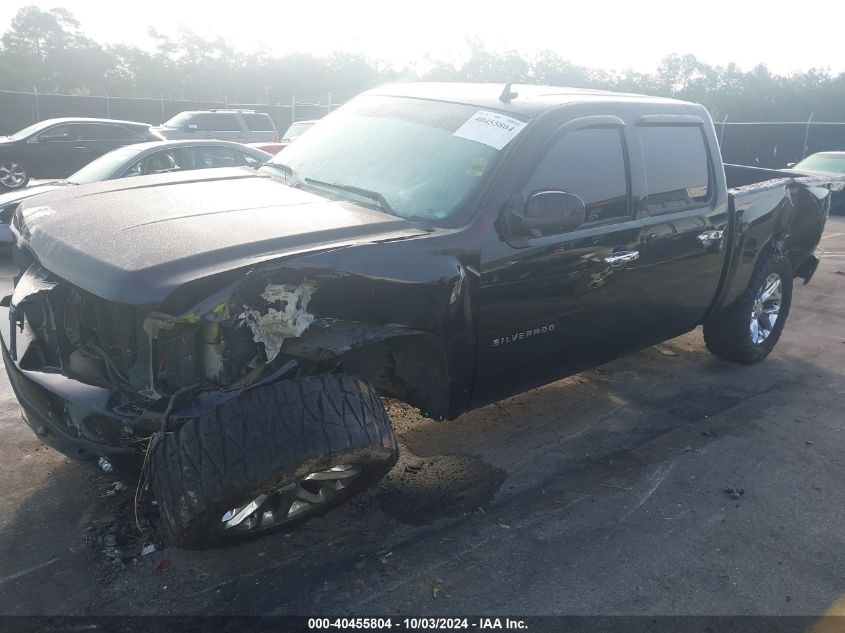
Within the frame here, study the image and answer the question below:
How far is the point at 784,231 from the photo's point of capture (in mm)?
5707

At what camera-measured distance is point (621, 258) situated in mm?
4023

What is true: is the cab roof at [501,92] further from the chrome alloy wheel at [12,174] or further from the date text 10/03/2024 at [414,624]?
the chrome alloy wheel at [12,174]

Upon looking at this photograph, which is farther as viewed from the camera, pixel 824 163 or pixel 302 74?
pixel 302 74

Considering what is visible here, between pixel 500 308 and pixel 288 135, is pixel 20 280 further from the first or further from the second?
pixel 288 135

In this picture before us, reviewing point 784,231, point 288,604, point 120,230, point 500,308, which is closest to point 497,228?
point 500,308

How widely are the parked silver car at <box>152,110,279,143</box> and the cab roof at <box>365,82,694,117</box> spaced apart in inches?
585

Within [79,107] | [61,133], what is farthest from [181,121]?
[79,107]

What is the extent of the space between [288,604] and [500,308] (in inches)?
62.0

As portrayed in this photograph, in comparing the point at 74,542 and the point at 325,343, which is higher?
the point at 325,343

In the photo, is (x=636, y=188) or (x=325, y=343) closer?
(x=325, y=343)

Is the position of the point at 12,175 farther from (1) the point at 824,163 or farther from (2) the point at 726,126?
(2) the point at 726,126

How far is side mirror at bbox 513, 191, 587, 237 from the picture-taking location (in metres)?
3.46

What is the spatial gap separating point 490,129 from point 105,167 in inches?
241

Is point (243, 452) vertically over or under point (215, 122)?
over
